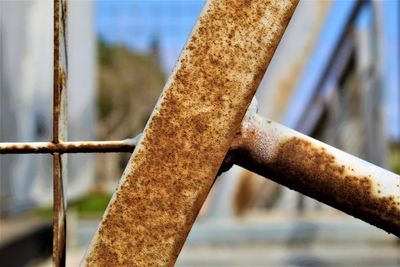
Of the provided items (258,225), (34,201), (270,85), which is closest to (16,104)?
(34,201)

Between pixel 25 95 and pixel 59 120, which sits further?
pixel 25 95

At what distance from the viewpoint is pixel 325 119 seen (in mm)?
7996

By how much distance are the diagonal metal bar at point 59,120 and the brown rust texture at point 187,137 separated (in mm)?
70

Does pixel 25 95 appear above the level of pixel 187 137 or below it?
below

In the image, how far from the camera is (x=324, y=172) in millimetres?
705

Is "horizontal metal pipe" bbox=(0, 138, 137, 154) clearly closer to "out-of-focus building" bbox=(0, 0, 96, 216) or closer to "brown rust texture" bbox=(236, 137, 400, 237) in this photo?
"brown rust texture" bbox=(236, 137, 400, 237)

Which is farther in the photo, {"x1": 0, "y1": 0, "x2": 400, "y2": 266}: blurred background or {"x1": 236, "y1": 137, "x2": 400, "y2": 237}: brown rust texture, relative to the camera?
{"x1": 0, "y1": 0, "x2": 400, "y2": 266}: blurred background

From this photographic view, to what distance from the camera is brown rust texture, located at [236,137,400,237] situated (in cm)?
70

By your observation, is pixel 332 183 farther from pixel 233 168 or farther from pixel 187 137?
pixel 233 168

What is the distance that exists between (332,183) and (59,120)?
12.4 inches

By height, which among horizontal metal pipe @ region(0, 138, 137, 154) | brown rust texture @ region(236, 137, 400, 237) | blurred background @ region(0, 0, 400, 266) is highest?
brown rust texture @ region(236, 137, 400, 237)

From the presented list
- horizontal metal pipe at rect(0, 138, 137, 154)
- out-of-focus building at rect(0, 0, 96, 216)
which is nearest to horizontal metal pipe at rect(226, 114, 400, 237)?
horizontal metal pipe at rect(0, 138, 137, 154)

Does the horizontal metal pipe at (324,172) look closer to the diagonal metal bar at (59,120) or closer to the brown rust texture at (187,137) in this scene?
the brown rust texture at (187,137)

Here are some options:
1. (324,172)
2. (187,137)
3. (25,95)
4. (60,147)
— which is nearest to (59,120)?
(60,147)
